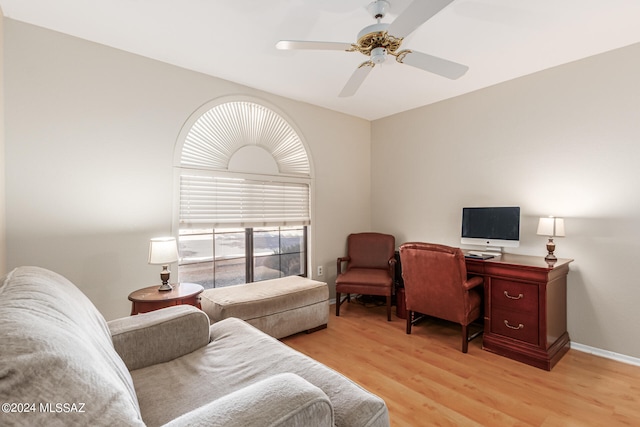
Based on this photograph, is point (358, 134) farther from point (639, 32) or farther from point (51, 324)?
point (51, 324)

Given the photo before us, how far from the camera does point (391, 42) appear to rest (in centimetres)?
188

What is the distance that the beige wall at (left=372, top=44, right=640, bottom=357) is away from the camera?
2486 millimetres

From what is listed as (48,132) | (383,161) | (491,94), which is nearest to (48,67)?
(48,132)

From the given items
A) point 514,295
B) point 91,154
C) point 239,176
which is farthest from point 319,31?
point 514,295

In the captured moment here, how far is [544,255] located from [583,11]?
6.62 feet

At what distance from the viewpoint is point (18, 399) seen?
23.1 inches

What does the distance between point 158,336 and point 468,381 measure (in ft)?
6.92

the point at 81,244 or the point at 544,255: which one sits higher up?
the point at 81,244

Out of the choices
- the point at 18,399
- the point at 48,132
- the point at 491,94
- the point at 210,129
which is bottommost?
the point at 18,399

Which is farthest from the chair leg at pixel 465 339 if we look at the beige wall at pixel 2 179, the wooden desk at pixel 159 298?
the beige wall at pixel 2 179

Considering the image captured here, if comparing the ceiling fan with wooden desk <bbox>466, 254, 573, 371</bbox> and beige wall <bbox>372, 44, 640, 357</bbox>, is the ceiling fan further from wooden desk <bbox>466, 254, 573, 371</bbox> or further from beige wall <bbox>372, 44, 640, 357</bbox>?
wooden desk <bbox>466, 254, 573, 371</bbox>

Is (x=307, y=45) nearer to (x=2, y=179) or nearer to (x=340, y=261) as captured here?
(x=2, y=179)

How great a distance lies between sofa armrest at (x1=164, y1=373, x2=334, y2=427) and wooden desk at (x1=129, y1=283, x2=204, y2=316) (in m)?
1.49

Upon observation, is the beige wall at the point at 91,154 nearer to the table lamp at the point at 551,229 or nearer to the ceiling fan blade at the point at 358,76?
the ceiling fan blade at the point at 358,76
